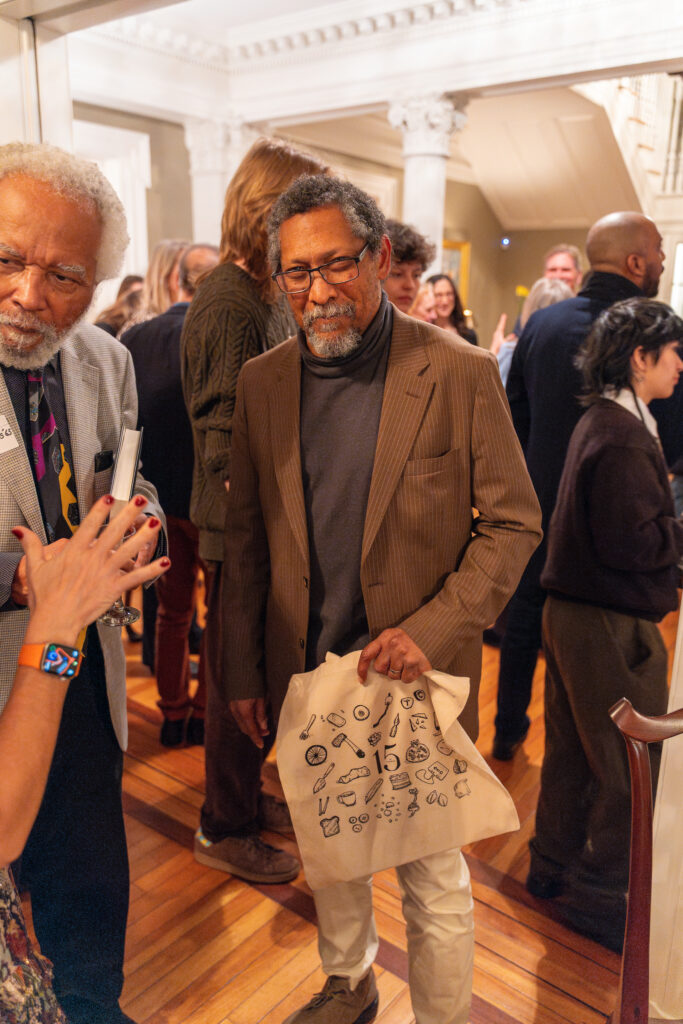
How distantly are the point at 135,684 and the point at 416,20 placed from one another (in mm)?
4594

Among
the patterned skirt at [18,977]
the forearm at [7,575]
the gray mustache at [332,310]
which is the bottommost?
the patterned skirt at [18,977]

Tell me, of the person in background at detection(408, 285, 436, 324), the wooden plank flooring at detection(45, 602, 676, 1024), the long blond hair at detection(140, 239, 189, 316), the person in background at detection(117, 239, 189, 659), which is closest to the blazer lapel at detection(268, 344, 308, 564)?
the wooden plank flooring at detection(45, 602, 676, 1024)

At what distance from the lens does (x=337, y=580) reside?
1394mm

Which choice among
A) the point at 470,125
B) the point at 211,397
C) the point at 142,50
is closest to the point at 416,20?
the point at 142,50

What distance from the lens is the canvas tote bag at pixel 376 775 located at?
1305 mm

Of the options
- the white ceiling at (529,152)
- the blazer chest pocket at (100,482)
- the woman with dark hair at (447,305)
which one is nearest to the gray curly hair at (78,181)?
the blazer chest pocket at (100,482)

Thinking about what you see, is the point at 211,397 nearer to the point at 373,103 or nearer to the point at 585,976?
the point at 585,976

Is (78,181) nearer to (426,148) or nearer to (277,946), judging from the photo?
(277,946)

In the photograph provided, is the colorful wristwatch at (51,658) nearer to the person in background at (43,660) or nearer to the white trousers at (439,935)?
the person in background at (43,660)

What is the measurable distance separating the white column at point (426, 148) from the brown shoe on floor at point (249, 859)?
401 centimetres

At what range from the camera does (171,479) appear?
2.53 meters

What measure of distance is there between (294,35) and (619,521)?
5.37m

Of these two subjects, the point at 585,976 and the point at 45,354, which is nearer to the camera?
the point at 45,354

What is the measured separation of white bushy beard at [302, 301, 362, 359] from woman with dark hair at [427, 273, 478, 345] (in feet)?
8.84
